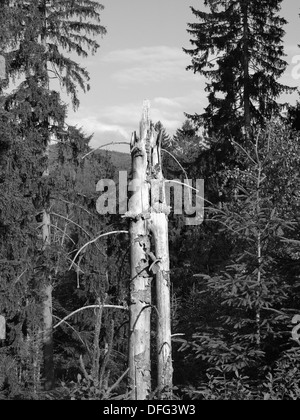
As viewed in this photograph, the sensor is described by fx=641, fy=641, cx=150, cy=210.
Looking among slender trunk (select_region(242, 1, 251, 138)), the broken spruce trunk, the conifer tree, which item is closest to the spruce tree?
slender trunk (select_region(242, 1, 251, 138))

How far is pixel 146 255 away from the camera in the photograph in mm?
7820

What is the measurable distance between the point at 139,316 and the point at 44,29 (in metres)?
13.3

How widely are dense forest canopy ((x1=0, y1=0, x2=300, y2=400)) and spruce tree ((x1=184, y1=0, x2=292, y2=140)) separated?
0.06m

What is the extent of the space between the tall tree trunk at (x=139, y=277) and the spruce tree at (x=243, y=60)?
58.0 feet

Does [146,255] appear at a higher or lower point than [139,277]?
higher

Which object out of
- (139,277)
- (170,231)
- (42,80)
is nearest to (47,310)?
(42,80)

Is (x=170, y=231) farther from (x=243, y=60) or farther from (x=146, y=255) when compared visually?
(x=146, y=255)

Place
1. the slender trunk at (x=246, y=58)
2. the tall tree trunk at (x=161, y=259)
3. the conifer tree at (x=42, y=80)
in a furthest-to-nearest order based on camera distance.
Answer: the slender trunk at (x=246, y=58)
the conifer tree at (x=42, y=80)
the tall tree trunk at (x=161, y=259)

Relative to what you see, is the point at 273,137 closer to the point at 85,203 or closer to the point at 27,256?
the point at 85,203

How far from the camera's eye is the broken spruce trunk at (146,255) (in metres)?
7.65

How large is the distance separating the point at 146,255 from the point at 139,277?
0.93ft

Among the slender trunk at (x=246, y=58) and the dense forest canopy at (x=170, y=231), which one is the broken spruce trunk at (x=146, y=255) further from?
the slender trunk at (x=246, y=58)

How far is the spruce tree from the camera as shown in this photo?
25500 mm

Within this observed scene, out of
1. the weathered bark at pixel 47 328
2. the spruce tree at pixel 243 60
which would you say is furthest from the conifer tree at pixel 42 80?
the spruce tree at pixel 243 60
